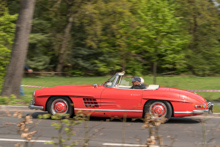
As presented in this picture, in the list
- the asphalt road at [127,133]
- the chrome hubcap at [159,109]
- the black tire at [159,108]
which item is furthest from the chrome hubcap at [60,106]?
the chrome hubcap at [159,109]

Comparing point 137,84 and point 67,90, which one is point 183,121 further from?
point 67,90

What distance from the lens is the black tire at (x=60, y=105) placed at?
8898mm

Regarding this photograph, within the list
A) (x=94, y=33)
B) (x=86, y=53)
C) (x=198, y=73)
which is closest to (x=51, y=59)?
(x=86, y=53)

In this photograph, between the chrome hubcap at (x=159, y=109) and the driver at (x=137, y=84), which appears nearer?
the chrome hubcap at (x=159, y=109)

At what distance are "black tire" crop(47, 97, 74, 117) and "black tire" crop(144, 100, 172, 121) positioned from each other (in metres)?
1.93

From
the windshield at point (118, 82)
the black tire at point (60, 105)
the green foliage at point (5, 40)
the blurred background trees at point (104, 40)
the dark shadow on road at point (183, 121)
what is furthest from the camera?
the blurred background trees at point (104, 40)

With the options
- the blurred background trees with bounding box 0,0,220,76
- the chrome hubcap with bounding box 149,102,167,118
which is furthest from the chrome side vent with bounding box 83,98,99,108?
the blurred background trees with bounding box 0,0,220,76

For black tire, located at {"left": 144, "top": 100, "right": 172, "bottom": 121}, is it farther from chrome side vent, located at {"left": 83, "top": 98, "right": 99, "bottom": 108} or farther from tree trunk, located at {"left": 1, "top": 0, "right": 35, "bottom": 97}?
tree trunk, located at {"left": 1, "top": 0, "right": 35, "bottom": 97}

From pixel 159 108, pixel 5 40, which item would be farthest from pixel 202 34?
pixel 159 108

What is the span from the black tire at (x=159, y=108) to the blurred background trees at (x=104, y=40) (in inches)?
600

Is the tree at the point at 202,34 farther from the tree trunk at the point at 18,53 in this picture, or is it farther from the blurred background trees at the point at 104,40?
the tree trunk at the point at 18,53

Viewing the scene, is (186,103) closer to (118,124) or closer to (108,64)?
(118,124)

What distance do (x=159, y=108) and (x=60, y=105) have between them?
2.51 m

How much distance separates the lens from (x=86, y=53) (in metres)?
27.5
